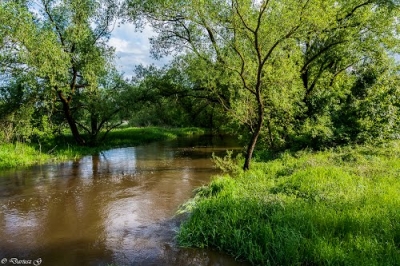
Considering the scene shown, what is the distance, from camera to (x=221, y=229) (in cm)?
750

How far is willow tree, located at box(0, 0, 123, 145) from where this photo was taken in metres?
18.6

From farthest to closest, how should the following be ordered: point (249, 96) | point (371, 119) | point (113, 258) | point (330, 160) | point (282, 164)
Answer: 1. point (371, 119)
2. point (249, 96)
3. point (282, 164)
4. point (330, 160)
5. point (113, 258)

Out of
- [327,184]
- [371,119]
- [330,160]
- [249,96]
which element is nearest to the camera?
[327,184]

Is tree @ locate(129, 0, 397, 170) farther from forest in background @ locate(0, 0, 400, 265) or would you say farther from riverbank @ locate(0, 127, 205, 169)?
riverbank @ locate(0, 127, 205, 169)

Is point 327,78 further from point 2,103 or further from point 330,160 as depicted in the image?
point 2,103

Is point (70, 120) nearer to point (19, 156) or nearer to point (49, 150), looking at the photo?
point (49, 150)

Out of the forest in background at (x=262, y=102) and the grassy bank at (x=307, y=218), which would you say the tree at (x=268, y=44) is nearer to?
the forest in background at (x=262, y=102)

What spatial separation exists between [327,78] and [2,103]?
74.3ft

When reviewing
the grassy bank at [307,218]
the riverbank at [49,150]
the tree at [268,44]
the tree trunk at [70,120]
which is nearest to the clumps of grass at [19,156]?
the riverbank at [49,150]

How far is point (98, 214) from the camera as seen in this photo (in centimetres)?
985

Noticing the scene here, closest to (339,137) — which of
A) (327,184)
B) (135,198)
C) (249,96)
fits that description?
(249,96)

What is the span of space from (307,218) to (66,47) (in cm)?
2195

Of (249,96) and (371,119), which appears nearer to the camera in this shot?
(249,96)

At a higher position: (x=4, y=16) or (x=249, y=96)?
(x=4, y=16)
